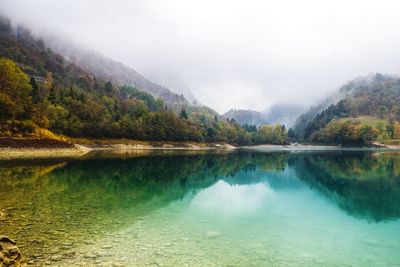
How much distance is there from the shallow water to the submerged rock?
3.72ft

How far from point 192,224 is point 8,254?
11.5m

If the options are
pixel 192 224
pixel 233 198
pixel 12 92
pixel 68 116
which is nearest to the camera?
pixel 192 224

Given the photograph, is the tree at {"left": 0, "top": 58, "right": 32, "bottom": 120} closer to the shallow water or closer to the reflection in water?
the shallow water

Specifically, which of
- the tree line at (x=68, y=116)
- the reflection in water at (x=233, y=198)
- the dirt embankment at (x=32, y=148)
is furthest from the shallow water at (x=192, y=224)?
the tree line at (x=68, y=116)

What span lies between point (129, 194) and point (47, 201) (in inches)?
304

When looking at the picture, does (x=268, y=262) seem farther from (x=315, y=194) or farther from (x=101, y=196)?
(x=315, y=194)

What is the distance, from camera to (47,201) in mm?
24781

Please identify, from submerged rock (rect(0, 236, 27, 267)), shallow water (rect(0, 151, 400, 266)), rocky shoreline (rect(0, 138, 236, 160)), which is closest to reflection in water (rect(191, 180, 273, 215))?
shallow water (rect(0, 151, 400, 266))

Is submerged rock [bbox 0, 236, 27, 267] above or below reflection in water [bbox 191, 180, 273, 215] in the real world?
above

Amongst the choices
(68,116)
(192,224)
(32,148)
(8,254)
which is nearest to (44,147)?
(32,148)

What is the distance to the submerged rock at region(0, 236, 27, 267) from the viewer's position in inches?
428

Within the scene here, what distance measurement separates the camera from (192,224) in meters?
20.5

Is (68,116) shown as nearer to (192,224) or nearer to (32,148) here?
(32,148)

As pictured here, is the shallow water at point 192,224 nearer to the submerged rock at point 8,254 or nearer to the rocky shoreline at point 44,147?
the submerged rock at point 8,254
